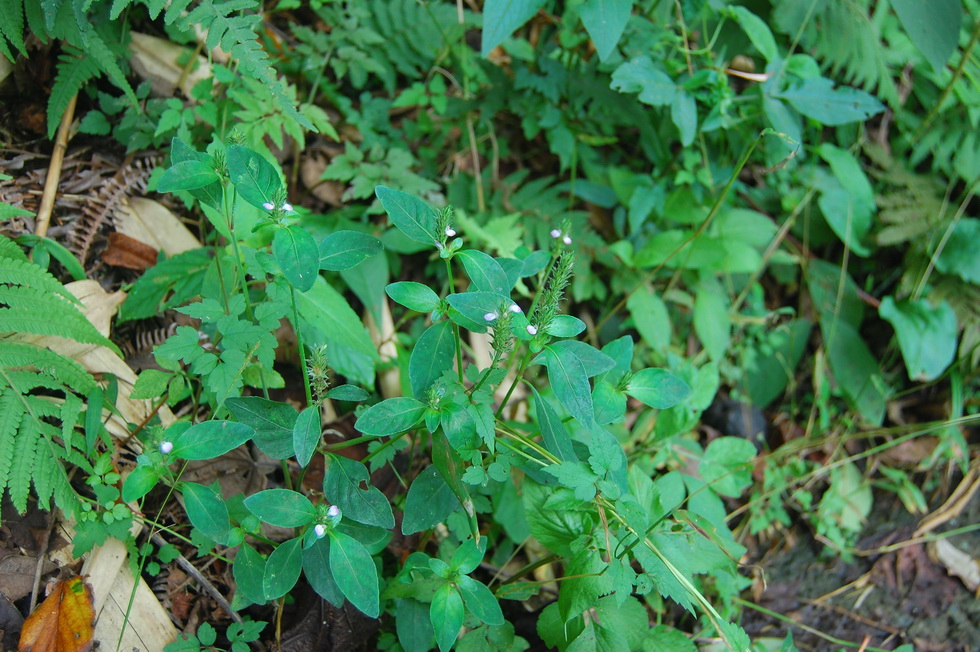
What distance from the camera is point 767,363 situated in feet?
9.85

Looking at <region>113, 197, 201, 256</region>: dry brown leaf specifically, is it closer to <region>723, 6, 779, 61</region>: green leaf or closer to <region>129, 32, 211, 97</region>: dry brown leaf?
<region>129, 32, 211, 97</region>: dry brown leaf

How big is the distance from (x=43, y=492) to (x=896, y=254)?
3.65 m

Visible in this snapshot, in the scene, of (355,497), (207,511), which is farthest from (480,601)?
(207,511)

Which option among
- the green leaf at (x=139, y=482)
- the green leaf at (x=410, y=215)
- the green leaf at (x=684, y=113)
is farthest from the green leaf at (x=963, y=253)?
the green leaf at (x=139, y=482)

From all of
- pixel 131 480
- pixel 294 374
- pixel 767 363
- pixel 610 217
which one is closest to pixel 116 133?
pixel 294 374

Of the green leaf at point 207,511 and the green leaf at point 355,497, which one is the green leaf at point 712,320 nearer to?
the green leaf at point 355,497

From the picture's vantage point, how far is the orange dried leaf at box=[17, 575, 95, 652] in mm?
1502

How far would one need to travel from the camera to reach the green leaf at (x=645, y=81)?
2.35 m

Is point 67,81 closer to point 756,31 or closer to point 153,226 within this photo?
point 153,226

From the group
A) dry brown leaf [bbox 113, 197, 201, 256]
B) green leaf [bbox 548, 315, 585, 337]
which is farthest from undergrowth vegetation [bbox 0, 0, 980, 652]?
dry brown leaf [bbox 113, 197, 201, 256]

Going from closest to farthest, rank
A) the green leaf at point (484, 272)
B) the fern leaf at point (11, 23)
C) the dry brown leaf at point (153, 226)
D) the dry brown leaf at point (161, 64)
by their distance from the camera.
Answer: the green leaf at point (484, 272)
the fern leaf at point (11, 23)
the dry brown leaf at point (153, 226)
the dry brown leaf at point (161, 64)

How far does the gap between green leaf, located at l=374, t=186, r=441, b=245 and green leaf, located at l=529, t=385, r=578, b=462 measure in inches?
17.3

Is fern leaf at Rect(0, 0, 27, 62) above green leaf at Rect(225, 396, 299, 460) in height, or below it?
above

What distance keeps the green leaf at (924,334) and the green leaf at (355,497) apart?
99.5 inches
